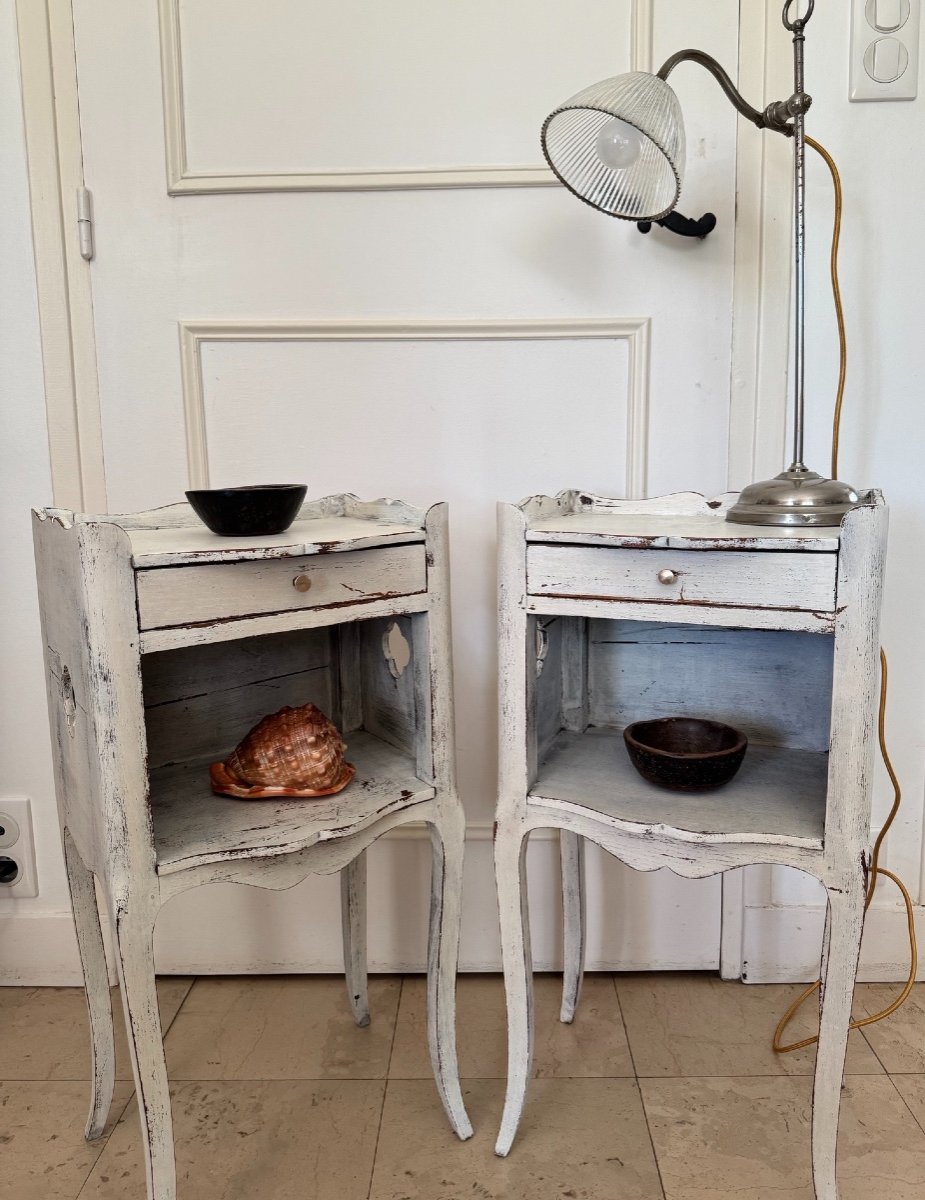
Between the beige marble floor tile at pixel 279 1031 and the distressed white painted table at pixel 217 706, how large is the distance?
203 mm

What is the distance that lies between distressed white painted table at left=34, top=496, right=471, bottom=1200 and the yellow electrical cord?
0.57 meters

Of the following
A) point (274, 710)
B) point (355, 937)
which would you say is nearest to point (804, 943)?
point (355, 937)

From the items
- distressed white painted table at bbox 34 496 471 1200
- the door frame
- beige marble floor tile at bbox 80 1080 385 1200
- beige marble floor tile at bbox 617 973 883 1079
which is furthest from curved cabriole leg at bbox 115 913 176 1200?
the door frame

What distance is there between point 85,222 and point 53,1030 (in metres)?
1.30

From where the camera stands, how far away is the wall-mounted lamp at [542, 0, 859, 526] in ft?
3.41

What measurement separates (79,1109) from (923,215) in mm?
1828

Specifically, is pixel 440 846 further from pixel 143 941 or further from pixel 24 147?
pixel 24 147

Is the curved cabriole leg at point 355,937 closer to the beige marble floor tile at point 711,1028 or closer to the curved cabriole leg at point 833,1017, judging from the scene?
the beige marble floor tile at point 711,1028

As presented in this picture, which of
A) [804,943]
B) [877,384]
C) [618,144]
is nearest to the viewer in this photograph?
[618,144]

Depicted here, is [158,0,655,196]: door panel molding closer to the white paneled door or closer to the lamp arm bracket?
Result: the white paneled door

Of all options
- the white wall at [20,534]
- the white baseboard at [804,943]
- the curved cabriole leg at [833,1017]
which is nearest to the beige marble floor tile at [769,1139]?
the curved cabriole leg at [833,1017]

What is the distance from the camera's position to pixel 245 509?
1.06m

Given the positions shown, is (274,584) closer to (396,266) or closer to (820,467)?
(396,266)

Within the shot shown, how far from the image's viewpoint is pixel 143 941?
3.22 ft
